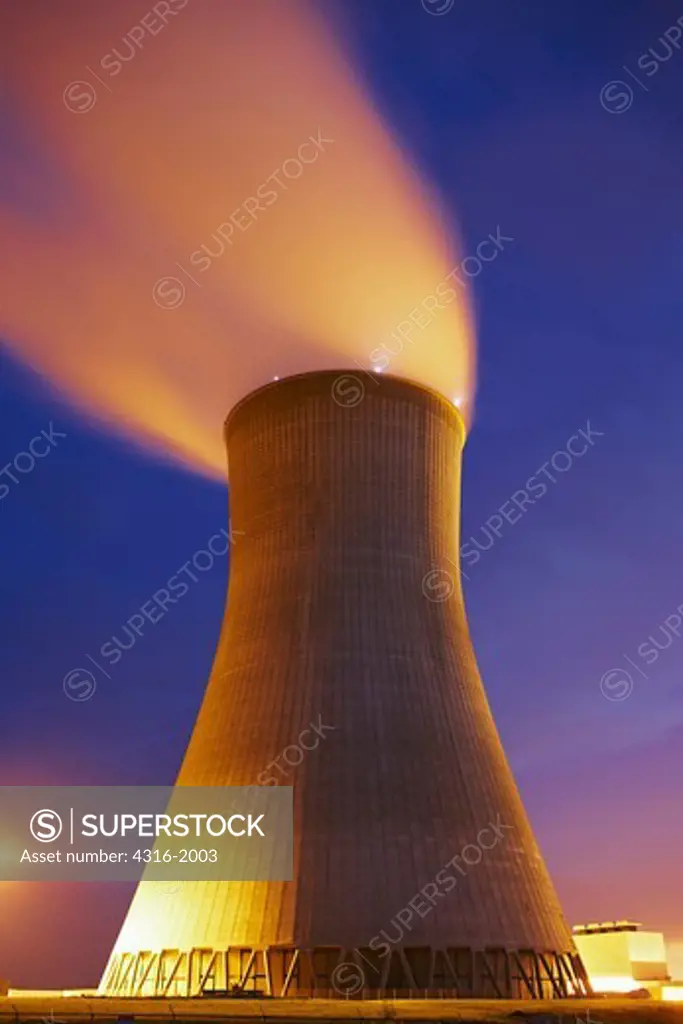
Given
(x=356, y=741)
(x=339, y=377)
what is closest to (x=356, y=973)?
(x=356, y=741)

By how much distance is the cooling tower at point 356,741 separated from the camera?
13000mm

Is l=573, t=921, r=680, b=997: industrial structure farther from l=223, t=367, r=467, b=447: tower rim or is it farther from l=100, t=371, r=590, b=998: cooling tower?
l=223, t=367, r=467, b=447: tower rim

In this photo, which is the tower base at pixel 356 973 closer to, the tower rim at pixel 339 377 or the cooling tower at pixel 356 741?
the cooling tower at pixel 356 741

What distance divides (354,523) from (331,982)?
6447 millimetres

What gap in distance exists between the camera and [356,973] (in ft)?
41.6

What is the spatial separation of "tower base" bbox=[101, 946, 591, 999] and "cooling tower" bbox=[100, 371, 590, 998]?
0.02m

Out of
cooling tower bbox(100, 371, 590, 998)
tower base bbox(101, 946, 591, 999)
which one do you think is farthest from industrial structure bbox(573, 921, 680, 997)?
tower base bbox(101, 946, 591, 999)

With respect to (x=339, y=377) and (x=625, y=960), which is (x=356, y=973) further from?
(x=625, y=960)

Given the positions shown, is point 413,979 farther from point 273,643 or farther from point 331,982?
point 273,643

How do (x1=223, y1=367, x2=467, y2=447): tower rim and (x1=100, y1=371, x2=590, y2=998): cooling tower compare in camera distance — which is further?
(x1=223, y1=367, x2=467, y2=447): tower rim

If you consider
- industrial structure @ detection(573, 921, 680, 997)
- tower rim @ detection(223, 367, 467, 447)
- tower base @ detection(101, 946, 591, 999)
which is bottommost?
tower base @ detection(101, 946, 591, 999)

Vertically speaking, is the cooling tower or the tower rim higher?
the tower rim

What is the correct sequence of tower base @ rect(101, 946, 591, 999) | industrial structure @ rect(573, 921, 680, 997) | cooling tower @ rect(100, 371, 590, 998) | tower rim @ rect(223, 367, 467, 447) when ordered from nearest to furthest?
tower base @ rect(101, 946, 591, 999) → cooling tower @ rect(100, 371, 590, 998) → tower rim @ rect(223, 367, 467, 447) → industrial structure @ rect(573, 921, 680, 997)

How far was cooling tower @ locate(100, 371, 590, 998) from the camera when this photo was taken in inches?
512
